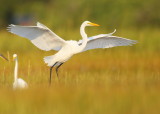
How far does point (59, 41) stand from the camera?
23.8 feet

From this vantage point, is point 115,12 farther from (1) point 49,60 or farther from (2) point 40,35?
(2) point 40,35

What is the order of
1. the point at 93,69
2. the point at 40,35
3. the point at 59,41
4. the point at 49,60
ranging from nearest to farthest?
1. the point at 40,35
2. the point at 59,41
3. the point at 49,60
4. the point at 93,69

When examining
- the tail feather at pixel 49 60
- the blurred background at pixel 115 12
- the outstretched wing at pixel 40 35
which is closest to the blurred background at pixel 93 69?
the blurred background at pixel 115 12

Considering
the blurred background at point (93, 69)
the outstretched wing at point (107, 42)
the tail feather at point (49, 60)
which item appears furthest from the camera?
the outstretched wing at point (107, 42)

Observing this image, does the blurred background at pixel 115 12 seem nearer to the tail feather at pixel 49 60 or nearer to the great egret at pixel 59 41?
the great egret at pixel 59 41

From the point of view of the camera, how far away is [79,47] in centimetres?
713

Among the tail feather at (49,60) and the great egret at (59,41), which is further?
the tail feather at (49,60)

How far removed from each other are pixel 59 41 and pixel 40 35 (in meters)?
0.35

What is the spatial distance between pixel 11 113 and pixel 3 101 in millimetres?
248

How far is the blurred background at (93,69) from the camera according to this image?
4.24m

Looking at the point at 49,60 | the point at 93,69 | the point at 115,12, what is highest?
the point at 115,12

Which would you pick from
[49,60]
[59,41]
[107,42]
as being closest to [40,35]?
[59,41]

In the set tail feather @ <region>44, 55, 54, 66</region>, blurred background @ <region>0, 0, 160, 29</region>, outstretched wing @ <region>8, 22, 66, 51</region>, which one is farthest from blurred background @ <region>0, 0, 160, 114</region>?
outstretched wing @ <region>8, 22, 66, 51</region>

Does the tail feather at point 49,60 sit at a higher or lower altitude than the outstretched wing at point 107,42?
lower
